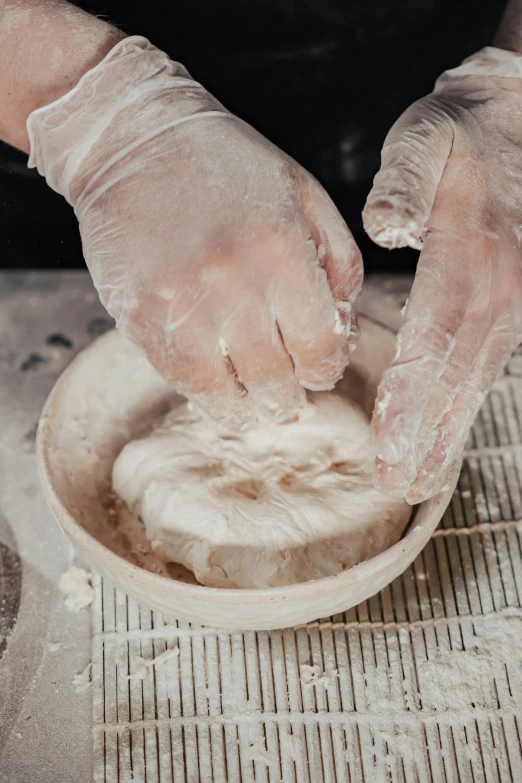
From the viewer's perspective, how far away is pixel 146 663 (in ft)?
3.12

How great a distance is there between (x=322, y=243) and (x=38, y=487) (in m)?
0.67

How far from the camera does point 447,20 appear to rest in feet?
4.04

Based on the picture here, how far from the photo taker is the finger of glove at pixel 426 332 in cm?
79

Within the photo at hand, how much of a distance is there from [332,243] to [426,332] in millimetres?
157

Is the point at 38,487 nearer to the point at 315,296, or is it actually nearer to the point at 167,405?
the point at 167,405

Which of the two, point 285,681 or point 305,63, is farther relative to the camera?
point 305,63

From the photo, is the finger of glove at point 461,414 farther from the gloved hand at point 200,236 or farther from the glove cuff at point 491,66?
the glove cuff at point 491,66

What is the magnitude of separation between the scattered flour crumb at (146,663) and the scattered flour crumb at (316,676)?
0.18 metres

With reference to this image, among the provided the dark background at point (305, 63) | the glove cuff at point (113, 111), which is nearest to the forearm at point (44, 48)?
the glove cuff at point (113, 111)

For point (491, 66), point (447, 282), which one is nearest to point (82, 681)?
point (447, 282)

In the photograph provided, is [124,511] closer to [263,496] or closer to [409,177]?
[263,496]

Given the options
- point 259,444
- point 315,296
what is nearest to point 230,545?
point 259,444

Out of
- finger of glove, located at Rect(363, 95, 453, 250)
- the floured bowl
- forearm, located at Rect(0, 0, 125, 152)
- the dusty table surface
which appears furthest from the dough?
forearm, located at Rect(0, 0, 125, 152)

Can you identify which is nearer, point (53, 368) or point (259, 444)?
point (259, 444)
